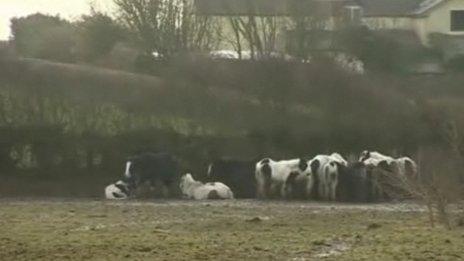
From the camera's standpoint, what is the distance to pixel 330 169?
→ 121ft

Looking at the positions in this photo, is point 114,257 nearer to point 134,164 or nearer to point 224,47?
point 134,164

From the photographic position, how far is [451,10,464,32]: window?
6988 cm

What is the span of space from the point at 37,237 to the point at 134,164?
1783 centimetres

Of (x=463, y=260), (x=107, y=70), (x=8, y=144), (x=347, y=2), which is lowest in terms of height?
(x=463, y=260)

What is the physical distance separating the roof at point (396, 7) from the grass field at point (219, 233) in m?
40.3

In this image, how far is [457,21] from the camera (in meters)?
→ 71.1

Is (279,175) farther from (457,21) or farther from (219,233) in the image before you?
(457,21)

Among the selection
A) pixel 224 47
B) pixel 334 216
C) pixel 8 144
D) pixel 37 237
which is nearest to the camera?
pixel 37 237

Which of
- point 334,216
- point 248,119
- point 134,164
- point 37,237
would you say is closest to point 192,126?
point 248,119

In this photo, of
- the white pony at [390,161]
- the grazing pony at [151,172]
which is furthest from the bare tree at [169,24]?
the white pony at [390,161]

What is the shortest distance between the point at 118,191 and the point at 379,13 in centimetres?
3784

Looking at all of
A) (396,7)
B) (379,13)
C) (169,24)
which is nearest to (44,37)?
(169,24)

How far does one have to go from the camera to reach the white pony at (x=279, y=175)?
3688 centimetres

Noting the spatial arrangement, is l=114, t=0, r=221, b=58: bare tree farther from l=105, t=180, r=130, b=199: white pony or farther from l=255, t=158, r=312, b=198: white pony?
l=105, t=180, r=130, b=199: white pony
